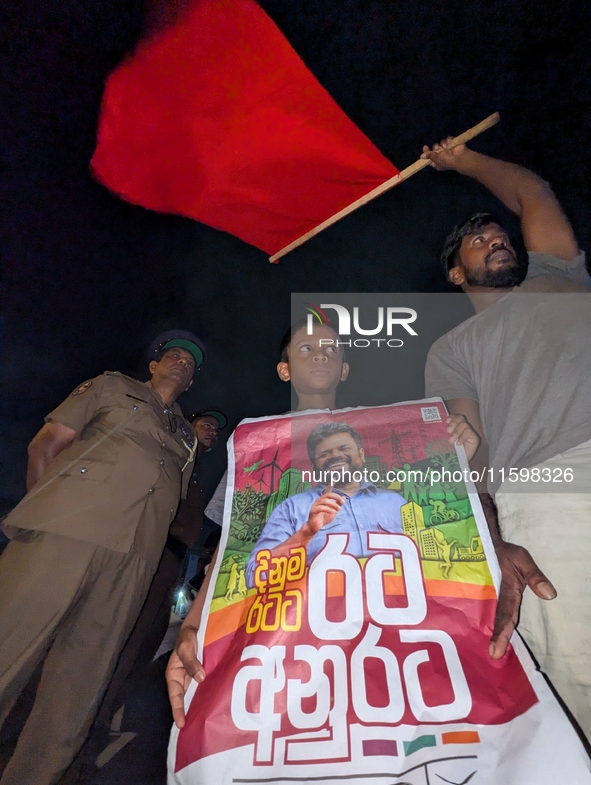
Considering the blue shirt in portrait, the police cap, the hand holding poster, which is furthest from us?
the police cap

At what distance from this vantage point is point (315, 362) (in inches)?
58.8

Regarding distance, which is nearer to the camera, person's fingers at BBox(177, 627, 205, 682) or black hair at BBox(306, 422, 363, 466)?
person's fingers at BBox(177, 627, 205, 682)

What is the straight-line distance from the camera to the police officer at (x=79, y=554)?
3.65 ft

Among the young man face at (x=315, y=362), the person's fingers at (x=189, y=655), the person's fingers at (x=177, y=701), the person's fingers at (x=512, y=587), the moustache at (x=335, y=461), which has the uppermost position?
the young man face at (x=315, y=362)

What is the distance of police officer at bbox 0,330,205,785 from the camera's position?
1.11m

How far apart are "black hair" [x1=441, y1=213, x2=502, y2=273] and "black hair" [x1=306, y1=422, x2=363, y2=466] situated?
84 centimetres

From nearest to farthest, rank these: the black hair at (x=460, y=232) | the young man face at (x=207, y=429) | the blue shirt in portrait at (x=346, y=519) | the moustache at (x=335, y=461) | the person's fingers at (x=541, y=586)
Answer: the person's fingers at (x=541, y=586)
the blue shirt in portrait at (x=346, y=519)
the moustache at (x=335, y=461)
the black hair at (x=460, y=232)
the young man face at (x=207, y=429)

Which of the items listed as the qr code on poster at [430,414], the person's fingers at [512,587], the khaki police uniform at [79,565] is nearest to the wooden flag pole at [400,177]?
the qr code on poster at [430,414]

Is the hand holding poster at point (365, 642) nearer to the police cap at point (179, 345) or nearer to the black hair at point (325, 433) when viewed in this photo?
the black hair at point (325, 433)

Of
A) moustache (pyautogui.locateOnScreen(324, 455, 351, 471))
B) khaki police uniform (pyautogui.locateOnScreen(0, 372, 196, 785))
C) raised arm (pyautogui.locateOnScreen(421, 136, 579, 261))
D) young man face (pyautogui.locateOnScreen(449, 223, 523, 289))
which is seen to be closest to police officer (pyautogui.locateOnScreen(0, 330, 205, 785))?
khaki police uniform (pyautogui.locateOnScreen(0, 372, 196, 785))

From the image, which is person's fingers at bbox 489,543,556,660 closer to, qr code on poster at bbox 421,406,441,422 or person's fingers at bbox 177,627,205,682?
qr code on poster at bbox 421,406,441,422

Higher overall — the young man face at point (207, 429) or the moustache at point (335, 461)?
the young man face at point (207, 429)

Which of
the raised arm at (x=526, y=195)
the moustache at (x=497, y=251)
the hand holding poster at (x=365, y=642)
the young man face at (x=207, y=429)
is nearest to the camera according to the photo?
the hand holding poster at (x=365, y=642)

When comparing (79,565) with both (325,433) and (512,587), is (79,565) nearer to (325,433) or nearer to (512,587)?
(325,433)
